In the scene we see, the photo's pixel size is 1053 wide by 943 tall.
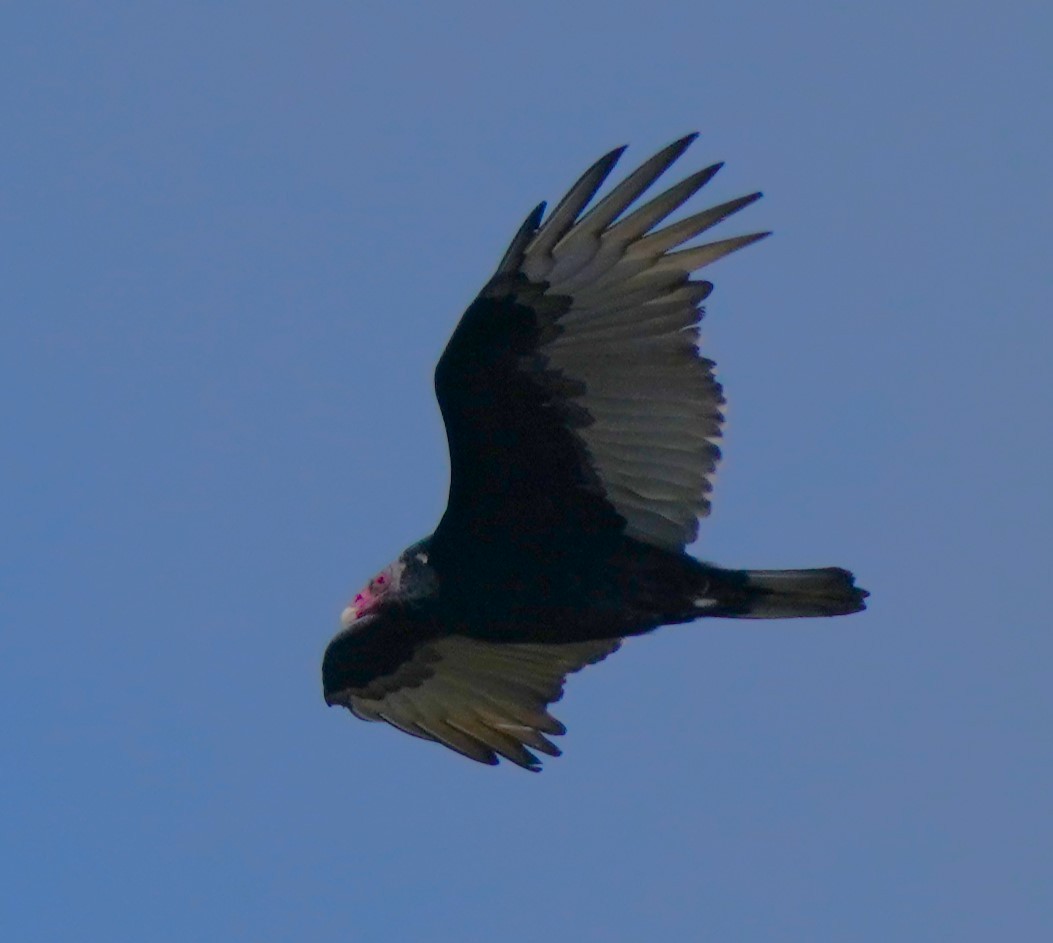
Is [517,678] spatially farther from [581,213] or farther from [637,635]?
[581,213]

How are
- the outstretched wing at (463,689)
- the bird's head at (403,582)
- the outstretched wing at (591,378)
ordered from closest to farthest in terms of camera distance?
the outstretched wing at (591,378) < the bird's head at (403,582) < the outstretched wing at (463,689)

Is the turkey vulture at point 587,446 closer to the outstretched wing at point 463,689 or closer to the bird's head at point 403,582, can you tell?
the bird's head at point 403,582

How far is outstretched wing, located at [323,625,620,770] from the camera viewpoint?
39.9 feet

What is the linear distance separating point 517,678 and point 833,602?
193cm

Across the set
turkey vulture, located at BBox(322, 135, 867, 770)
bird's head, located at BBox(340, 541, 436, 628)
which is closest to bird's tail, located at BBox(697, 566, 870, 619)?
turkey vulture, located at BBox(322, 135, 867, 770)

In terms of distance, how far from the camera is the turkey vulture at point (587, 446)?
35.3ft

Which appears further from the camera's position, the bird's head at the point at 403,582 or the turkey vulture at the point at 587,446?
the bird's head at the point at 403,582

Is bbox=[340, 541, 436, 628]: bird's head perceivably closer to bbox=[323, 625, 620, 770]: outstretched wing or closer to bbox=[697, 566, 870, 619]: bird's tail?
bbox=[323, 625, 620, 770]: outstretched wing

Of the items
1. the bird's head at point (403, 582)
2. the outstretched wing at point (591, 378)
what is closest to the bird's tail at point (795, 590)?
the outstretched wing at point (591, 378)

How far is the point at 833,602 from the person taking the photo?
11.0 metres

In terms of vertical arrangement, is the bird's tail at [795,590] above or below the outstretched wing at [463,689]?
above

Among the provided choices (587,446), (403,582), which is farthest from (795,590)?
(403,582)

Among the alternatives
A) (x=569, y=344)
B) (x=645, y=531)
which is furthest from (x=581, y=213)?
(x=645, y=531)

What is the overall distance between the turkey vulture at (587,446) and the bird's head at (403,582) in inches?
0.4
